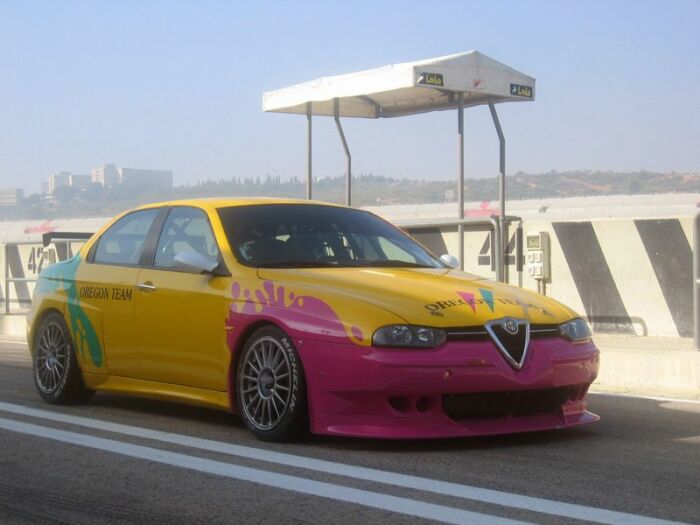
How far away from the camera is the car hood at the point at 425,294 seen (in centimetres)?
643

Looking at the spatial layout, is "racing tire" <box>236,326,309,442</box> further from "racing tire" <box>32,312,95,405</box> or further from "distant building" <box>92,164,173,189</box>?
"distant building" <box>92,164,173,189</box>

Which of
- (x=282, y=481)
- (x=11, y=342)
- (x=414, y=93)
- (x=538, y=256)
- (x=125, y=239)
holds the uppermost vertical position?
(x=414, y=93)

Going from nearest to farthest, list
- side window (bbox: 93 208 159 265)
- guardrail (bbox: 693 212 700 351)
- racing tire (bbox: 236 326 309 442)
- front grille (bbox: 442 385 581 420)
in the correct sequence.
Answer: front grille (bbox: 442 385 581 420) < racing tire (bbox: 236 326 309 442) < side window (bbox: 93 208 159 265) < guardrail (bbox: 693 212 700 351)

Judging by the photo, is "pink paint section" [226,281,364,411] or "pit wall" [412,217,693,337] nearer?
"pink paint section" [226,281,364,411]

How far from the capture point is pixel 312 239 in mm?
7691

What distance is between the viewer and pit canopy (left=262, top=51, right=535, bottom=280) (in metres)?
14.0

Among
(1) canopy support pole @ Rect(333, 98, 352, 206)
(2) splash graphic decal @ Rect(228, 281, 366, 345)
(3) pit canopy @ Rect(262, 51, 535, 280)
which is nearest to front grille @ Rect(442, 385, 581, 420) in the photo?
(2) splash graphic decal @ Rect(228, 281, 366, 345)

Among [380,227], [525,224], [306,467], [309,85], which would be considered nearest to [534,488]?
[306,467]

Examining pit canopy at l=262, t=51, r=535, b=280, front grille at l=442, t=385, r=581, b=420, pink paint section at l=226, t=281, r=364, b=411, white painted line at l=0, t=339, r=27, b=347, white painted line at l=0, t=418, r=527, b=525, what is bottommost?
white painted line at l=0, t=339, r=27, b=347

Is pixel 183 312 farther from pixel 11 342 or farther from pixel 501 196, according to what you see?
pixel 11 342

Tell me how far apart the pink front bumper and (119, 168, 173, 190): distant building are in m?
31.4

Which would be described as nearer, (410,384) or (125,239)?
(410,384)

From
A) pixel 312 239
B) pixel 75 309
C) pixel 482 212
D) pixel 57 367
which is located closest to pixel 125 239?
pixel 75 309

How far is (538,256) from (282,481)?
712 cm
